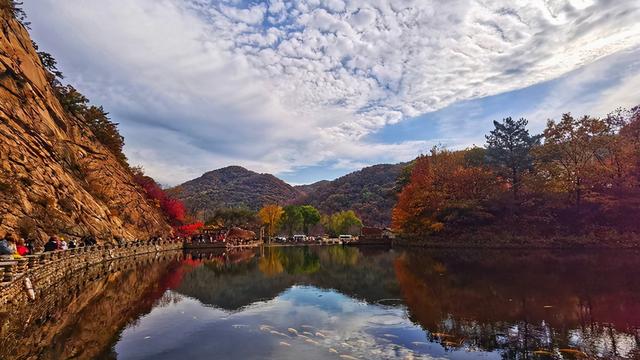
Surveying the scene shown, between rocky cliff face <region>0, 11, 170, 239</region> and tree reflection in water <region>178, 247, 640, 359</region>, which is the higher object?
rocky cliff face <region>0, 11, 170, 239</region>

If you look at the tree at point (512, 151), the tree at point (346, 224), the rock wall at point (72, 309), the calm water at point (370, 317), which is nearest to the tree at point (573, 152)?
the tree at point (512, 151)

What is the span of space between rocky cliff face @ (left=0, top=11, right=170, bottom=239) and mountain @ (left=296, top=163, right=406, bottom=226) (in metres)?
84.6

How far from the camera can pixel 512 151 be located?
207 feet

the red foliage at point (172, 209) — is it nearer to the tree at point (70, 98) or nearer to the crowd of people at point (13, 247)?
the tree at point (70, 98)

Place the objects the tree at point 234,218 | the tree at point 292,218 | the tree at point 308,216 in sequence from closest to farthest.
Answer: the tree at point 234,218 < the tree at point 292,218 < the tree at point 308,216

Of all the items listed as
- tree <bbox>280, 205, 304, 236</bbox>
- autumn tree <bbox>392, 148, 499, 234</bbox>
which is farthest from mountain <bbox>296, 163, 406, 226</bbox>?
autumn tree <bbox>392, 148, 499, 234</bbox>

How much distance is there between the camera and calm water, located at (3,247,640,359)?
504 inches

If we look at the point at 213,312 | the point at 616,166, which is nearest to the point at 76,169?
the point at 213,312

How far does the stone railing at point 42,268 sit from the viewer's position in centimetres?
1702

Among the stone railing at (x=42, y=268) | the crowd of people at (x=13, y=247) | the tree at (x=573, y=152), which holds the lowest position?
the stone railing at (x=42, y=268)

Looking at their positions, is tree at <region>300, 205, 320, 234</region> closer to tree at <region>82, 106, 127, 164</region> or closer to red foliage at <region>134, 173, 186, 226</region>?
red foliage at <region>134, 173, 186, 226</region>

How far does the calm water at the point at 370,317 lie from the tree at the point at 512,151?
34.1 m

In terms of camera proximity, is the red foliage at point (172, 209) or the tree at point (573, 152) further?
the red foliage at point (172, 209)

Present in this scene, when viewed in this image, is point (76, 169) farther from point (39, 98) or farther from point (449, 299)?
point (449, 299)
